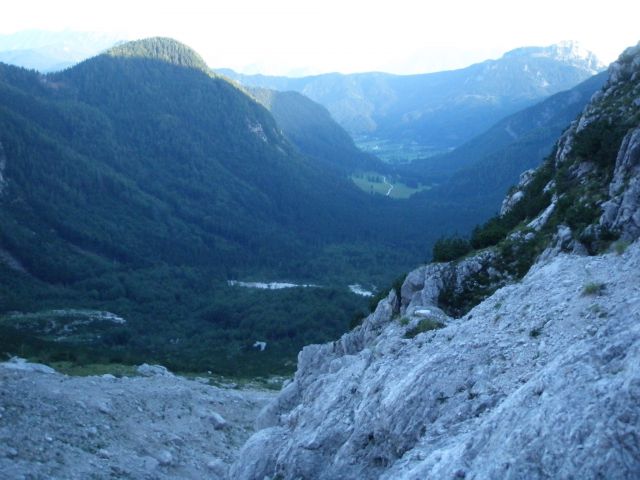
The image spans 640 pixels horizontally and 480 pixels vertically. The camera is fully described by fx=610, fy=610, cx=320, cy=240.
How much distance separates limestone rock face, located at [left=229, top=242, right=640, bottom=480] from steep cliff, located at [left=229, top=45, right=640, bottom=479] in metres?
0.04

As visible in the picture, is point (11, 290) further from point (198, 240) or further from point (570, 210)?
point (570, 210)

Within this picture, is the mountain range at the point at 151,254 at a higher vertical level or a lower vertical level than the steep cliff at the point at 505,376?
lower

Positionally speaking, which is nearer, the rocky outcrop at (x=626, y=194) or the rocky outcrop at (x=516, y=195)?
the rocky outcrop at (x=626, y=194)

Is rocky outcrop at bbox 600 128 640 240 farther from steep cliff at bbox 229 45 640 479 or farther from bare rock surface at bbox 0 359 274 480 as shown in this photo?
bare rock surface at bbox 0 359 274 480

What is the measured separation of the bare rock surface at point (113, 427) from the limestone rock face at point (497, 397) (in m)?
7.68

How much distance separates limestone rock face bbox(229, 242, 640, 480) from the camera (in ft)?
37.3

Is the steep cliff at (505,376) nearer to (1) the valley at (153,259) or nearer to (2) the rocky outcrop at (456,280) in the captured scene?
(2) the rocky outcrop at (456,280)

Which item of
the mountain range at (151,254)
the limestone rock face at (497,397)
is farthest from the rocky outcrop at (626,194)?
the mountain range at (151,254)

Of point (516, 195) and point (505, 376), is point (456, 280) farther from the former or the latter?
point (516, 195)

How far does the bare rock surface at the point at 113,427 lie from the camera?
2594cm

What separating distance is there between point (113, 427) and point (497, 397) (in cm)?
2403

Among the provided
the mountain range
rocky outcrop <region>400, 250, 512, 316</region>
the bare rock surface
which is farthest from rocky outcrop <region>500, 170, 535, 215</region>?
the mountain range

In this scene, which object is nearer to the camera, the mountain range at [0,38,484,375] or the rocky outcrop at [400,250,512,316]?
the rocky outcrop at [400,250,512,316]

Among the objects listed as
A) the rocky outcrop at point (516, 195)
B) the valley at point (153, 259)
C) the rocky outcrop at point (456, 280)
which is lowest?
the valley at point (153, 259)
